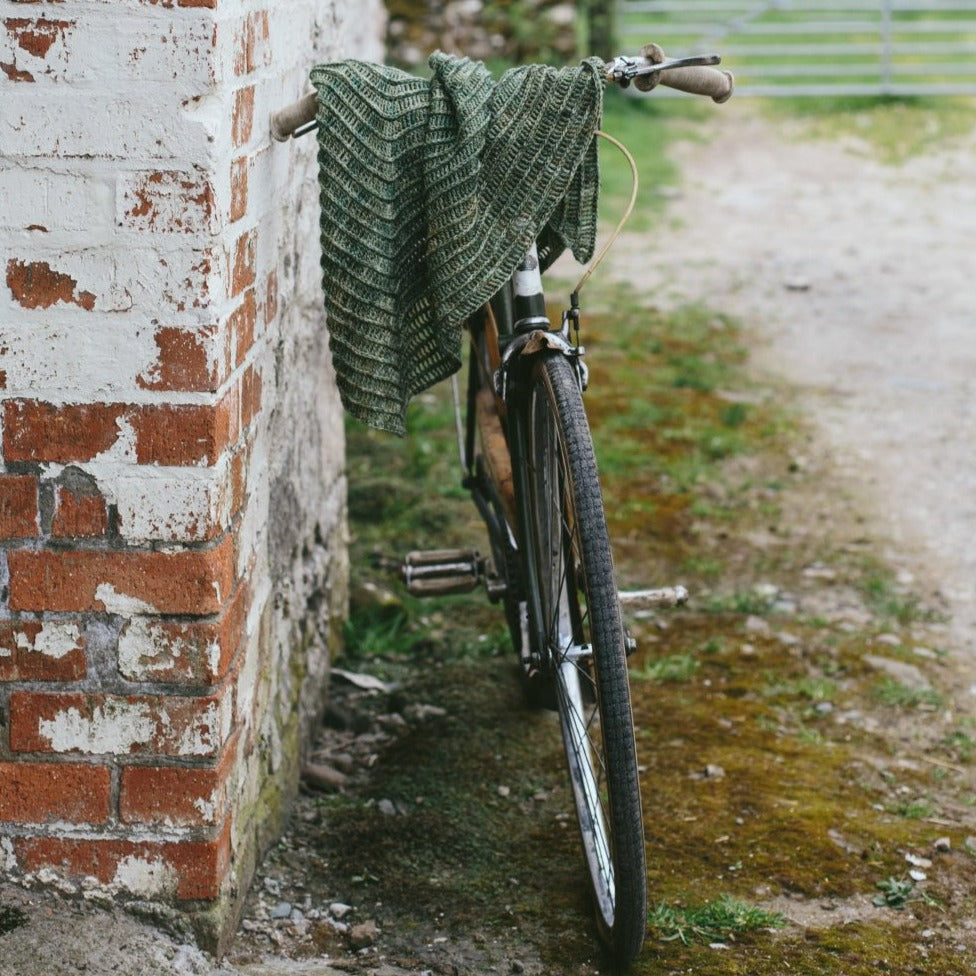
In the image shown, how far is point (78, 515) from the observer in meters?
2.00

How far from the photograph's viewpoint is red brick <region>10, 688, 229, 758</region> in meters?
2.05

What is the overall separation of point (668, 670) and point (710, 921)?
40.3 inches

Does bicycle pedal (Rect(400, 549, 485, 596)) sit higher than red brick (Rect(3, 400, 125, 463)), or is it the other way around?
red brick (Rect(3, 400, 125, 463))

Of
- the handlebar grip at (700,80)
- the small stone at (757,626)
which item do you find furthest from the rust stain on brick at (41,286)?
the small stone at (757,626)

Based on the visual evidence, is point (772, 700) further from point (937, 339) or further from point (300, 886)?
point (937, 339)

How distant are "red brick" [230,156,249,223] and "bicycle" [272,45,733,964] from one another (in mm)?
206

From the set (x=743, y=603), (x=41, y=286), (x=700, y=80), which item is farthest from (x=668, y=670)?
(x=41, y=286)

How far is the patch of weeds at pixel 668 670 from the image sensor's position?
10.8 ft

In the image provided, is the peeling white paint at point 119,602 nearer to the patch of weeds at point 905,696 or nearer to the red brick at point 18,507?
the red brick at point 18,507

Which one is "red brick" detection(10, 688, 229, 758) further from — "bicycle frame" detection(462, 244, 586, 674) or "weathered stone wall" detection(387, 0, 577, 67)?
"weathered stone wall" detection(387, 0, 577, 67)

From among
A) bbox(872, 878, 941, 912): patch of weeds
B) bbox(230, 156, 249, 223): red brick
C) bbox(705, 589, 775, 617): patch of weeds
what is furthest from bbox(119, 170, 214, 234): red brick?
bbox(705, 589, 775, 617): patch of weeds

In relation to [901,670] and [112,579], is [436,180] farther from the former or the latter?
[901,670]

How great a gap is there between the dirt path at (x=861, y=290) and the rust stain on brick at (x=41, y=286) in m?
2.34

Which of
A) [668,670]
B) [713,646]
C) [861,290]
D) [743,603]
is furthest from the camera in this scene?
[861,290]
